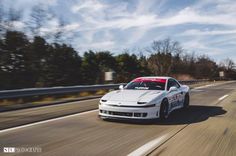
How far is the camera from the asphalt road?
19.2 ft

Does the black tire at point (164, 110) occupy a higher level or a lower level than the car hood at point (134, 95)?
lower

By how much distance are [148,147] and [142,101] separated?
2456 mm

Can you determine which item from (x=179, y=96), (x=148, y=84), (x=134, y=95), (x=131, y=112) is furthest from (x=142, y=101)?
(x=179, y=96)

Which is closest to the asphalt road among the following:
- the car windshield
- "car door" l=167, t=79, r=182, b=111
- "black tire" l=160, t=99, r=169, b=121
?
"black tire" l=160, t=99, r=169, b=121

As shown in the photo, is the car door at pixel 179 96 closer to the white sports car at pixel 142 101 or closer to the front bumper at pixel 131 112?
the white sports car at pixel 142 101

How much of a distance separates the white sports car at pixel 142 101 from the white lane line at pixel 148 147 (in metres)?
1.53

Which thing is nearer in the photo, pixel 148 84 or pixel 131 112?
pixel 131 112

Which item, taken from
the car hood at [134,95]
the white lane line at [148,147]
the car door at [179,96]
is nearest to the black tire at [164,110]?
the car hood at [134,95]

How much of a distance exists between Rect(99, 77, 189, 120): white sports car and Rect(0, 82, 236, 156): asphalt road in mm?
280

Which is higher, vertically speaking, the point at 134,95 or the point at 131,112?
the point at 134,95

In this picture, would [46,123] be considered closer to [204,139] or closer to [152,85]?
[152,85]

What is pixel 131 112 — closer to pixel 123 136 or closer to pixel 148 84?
pixel 123 136

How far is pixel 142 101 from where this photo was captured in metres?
8.42

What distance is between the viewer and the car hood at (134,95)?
8.56 meters
